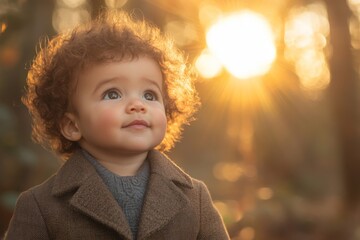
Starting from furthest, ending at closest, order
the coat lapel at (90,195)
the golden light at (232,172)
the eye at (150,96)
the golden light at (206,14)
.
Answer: the golden light at (206,14) < the golden light at (232,172) < the eye at (150,96) < the coat lapel at (90,195)

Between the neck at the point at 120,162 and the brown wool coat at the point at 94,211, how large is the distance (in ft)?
0.23

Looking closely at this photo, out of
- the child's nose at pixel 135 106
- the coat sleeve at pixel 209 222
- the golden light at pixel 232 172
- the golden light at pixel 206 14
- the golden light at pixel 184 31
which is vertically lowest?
the golden light at pixel 232 172

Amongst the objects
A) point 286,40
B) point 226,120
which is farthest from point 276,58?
point 226,120

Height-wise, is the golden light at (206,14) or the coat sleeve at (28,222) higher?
the golden light at (206,14)

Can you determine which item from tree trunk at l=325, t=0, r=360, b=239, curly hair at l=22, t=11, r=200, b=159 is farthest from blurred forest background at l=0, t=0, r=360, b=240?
curly hair at l=22, t=11, r=200, b=159

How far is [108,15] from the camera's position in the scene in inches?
134

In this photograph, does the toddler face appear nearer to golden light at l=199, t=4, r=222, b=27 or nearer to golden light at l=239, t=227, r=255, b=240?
golden light at l=239, t=227, r=255, b=240

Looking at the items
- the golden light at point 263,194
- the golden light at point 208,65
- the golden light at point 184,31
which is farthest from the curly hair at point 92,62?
the golden light at point 184,31

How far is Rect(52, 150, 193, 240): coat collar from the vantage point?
8.48 feet

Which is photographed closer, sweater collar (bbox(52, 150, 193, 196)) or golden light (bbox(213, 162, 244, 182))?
sweater collar (bbox(52, 150, 193, 196))

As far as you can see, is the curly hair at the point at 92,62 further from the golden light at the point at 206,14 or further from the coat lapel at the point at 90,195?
the golden light at the point at 206,14

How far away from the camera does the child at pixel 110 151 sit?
262 cm

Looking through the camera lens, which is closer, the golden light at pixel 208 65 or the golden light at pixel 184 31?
the golden light at pixel 208 65

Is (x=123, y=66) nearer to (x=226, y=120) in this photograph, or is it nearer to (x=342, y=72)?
(x=342, y=72)
